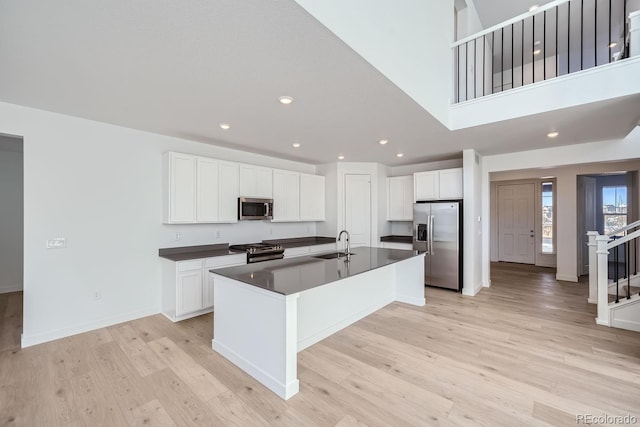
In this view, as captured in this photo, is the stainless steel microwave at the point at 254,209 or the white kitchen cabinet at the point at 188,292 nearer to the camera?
the white kitchen cabinet at the point at 188,292

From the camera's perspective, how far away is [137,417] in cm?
195

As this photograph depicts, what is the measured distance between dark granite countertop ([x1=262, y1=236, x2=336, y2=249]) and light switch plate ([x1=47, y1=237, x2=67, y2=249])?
2.81m

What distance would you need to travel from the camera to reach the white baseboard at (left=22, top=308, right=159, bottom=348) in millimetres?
3020

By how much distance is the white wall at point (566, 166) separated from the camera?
4.41m

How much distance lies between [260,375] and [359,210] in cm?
415

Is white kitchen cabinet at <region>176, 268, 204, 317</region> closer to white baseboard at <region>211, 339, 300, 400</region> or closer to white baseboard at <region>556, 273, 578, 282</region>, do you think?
white baseboard at <region>211, 339, 300, 400</region>

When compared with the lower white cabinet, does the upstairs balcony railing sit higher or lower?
higher

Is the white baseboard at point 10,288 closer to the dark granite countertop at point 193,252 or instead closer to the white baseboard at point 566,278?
the dark granite countertop at point 193,252

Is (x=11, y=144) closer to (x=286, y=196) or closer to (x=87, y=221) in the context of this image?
(x=87, y=221)

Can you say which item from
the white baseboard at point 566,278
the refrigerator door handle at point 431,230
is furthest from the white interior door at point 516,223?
the refrigerator door handle at point 431,230

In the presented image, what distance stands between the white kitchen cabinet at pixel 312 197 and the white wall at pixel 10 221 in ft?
16.7

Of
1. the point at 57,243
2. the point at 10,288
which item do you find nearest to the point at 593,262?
the point at 57,243

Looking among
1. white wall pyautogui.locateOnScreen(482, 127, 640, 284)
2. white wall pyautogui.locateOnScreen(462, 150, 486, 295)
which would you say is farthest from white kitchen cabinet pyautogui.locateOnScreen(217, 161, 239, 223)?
white wall pyautogui.locateOnScreen(482, 127, 640, 284)

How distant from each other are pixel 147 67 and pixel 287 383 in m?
2.69
